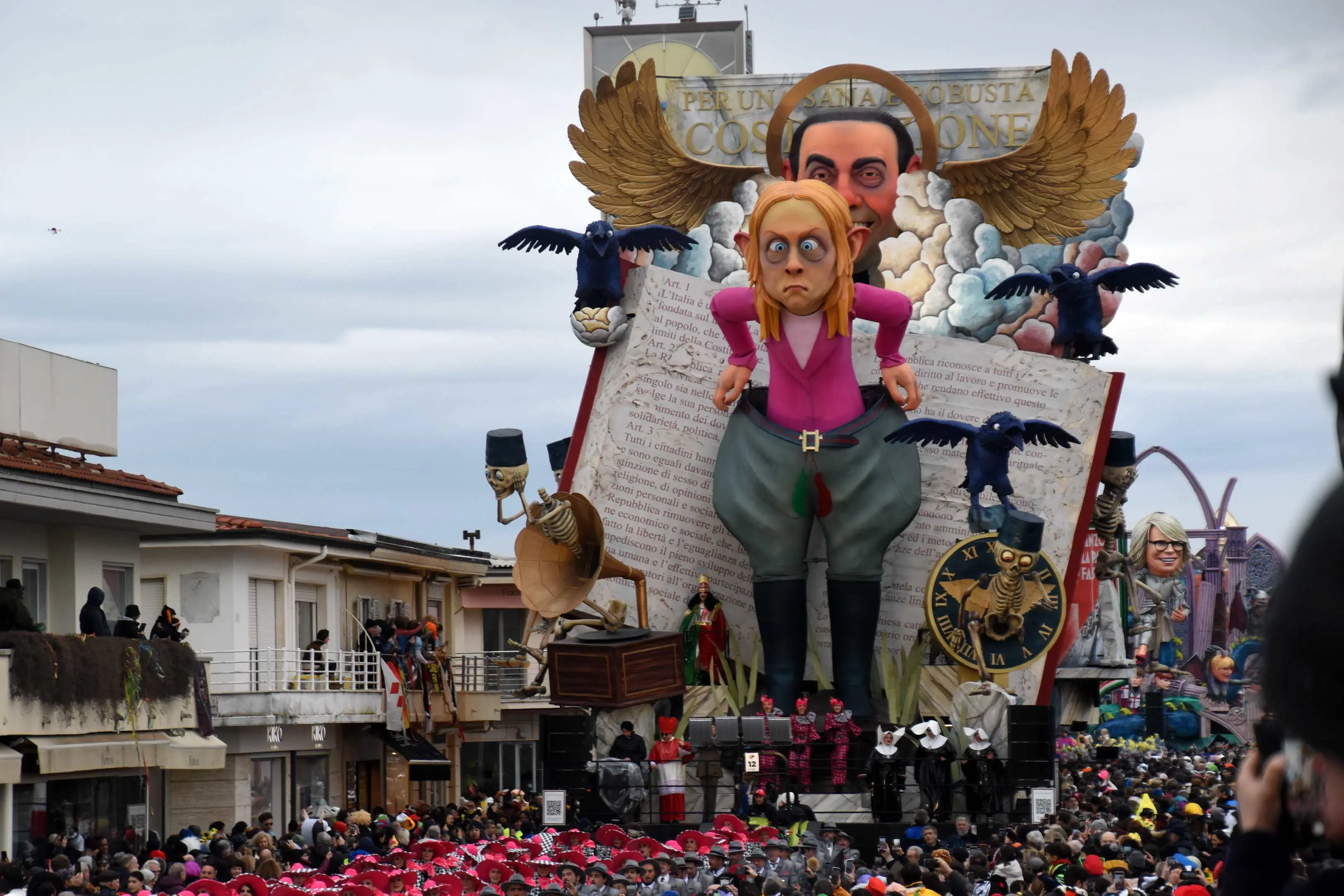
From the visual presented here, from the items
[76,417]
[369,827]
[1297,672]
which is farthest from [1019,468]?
[1297,672]

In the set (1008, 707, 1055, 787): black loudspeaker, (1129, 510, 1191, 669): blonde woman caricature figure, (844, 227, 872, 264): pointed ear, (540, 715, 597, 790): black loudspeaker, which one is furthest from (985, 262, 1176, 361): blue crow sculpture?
(1129, 510, 1191, 669): blonde woman caricature figure

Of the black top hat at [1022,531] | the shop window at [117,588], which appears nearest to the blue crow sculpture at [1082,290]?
the black top hat at [1022,531]

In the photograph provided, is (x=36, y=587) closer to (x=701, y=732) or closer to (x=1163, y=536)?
(x=701, y=732)

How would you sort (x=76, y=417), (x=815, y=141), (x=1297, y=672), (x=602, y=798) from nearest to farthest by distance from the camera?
(x=1297, y=672), (x=602, y=798), (x=76, y=417), (x=815, y=141)

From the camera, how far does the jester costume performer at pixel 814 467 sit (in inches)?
1204

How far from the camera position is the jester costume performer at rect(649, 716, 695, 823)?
1136 inches

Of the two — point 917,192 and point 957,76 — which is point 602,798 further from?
point 957,76

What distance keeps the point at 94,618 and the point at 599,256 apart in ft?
33.8

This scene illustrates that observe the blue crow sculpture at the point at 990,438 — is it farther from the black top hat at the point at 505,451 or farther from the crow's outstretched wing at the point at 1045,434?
the black top hat at the point at 505,451

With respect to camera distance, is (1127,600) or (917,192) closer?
(917,192)

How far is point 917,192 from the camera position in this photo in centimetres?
3625

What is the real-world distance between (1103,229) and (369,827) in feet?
58.6

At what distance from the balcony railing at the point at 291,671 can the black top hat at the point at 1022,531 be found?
49.5 ft

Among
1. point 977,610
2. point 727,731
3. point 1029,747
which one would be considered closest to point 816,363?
point 977,610
